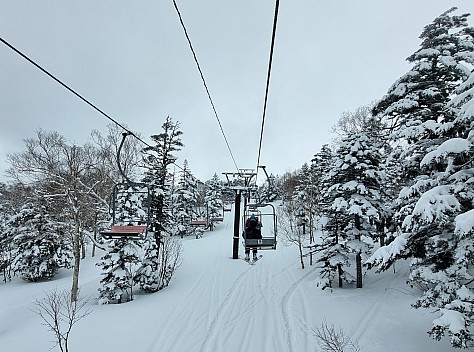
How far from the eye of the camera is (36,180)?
1608 centimetres

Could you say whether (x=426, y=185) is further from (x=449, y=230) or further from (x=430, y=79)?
(x=430, y=79)

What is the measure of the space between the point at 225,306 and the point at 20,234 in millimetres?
19868

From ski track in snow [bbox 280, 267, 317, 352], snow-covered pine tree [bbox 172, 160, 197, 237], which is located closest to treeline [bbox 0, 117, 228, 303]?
ski track in snow [bbox 280, 267, 317, 352]

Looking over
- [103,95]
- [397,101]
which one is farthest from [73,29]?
[397,101]

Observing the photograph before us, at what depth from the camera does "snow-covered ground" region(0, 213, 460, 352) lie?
9.12 m

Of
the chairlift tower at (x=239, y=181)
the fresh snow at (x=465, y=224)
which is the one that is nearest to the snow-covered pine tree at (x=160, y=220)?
the chairlift tower at (x=239, y=181)

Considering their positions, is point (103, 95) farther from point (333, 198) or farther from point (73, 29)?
point (333, 198)

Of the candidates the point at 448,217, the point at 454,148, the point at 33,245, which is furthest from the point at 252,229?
the point at 33,245

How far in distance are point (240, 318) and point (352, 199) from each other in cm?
780

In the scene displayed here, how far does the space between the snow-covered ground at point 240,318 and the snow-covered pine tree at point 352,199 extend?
1635 mm

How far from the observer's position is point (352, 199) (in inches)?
545

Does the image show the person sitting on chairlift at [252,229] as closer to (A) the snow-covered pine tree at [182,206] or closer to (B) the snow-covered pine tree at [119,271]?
(B) the snow-covered pine tree at [119,271]

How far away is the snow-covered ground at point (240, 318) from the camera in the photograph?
9125 mm

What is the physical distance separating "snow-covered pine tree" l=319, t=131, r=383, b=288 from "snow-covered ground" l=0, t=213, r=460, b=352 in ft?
5.36
